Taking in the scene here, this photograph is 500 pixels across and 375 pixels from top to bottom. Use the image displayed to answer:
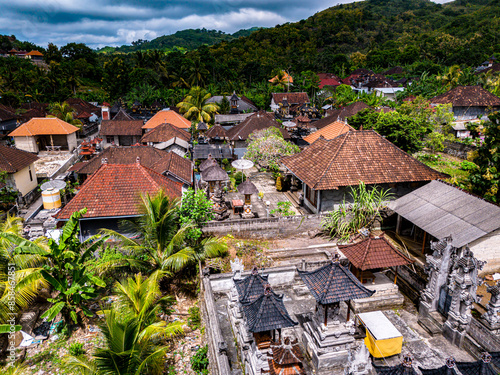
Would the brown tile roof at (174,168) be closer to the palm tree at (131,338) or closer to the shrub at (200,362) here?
the palm tree at (131,338)

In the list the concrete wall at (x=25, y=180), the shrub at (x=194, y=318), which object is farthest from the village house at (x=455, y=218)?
the concrete wall at (x=25, y=180)

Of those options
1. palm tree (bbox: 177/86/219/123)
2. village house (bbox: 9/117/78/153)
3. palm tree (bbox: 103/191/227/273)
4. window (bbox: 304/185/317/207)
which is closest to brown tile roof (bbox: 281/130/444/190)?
window (bbox: 304/185/317/207)

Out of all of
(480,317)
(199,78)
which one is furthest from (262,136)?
(199,78)

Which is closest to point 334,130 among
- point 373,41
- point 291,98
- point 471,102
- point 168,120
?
point 471,102

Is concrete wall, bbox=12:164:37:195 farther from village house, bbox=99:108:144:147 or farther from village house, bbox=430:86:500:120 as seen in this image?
village house, bbox=430:86:500:120

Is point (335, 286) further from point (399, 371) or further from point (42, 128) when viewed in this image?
point (42, 128)

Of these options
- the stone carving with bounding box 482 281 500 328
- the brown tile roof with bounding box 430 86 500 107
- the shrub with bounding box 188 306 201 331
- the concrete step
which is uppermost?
the brown tile roof with bounding box 430 86 500 107
